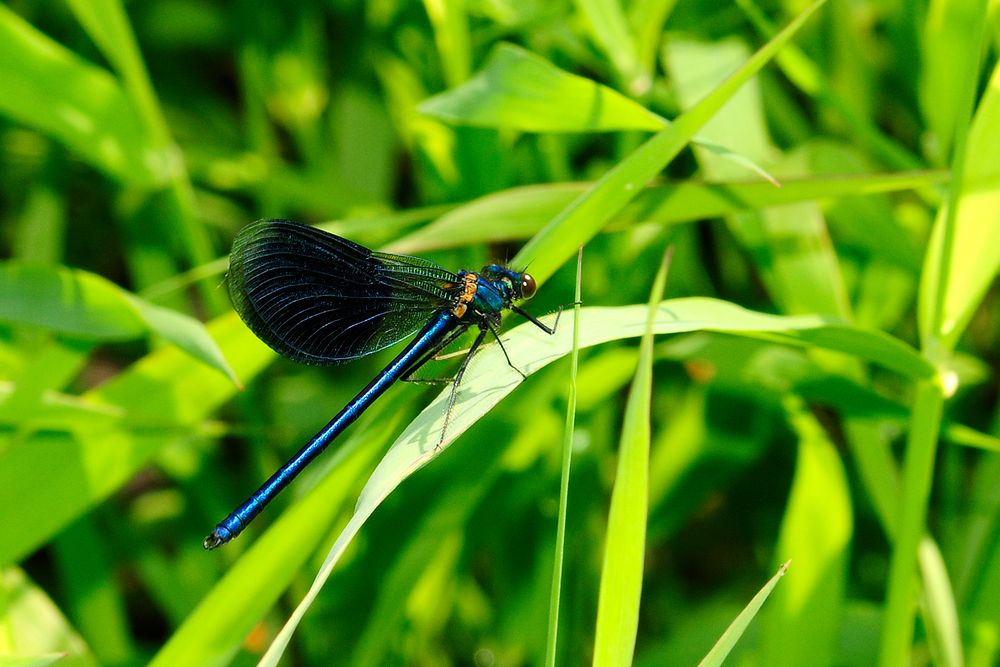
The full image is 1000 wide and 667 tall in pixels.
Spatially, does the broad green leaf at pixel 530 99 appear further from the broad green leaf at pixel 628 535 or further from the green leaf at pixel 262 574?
the green leaf at pixel 262 574

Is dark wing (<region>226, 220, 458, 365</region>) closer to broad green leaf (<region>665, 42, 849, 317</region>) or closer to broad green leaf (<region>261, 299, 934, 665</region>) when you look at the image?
broad green leaf (<region>261, 299, 934, 665</region>)

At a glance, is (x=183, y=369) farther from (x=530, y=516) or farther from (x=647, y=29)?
(x=647, y=29)

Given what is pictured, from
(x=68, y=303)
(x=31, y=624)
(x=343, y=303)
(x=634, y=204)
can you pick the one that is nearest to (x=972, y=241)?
(x=634, y=204)

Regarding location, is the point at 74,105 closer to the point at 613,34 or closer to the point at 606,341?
the point at 613,34

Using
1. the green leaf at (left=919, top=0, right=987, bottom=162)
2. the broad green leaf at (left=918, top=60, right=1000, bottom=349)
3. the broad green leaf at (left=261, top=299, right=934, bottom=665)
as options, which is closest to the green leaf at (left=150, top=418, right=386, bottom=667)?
the broad green leaf at (left=261, top=299, right=934, bottom=665)

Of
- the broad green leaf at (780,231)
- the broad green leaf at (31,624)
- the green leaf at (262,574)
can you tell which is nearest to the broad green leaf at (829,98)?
the broad green leaf at (780,231)

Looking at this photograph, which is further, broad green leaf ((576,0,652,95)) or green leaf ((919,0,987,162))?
green leaf ((919,0,987,162))
